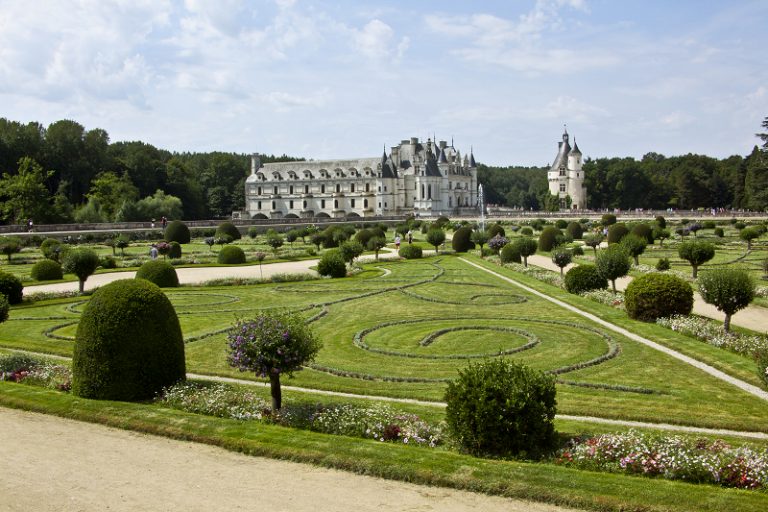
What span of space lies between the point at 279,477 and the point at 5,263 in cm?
3689

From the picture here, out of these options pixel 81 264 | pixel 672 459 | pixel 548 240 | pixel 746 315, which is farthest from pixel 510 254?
pixel 672 459

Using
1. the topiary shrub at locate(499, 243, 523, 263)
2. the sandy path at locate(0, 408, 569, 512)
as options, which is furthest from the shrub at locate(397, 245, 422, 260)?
the sandy path at locate(0, 408, 569, 512)

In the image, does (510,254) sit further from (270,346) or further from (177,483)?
(177,483)

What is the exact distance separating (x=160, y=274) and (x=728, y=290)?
65.1 feet

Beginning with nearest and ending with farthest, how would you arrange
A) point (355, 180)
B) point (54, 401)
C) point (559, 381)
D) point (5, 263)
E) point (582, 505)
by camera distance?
point (582, 505), point (54, 401), point (559, 381), point (5, 263), point (355, 180)

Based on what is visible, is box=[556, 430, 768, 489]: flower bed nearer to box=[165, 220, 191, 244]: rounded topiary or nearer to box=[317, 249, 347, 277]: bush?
box=[317, 249, 347, 277]: bush

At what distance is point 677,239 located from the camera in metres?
49.7

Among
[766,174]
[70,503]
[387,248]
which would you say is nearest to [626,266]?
[70,503]

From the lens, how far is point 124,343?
11.2 m

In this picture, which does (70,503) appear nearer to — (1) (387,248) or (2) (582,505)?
(2) (582,505)

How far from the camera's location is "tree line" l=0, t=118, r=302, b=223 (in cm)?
6450

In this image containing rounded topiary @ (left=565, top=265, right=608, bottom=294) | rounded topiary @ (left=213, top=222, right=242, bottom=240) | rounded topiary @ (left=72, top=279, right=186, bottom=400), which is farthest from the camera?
rounded topiary @ (left=213, top=222, right=242, bottom=240)

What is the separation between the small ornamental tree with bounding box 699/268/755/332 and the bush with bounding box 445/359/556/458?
947cm

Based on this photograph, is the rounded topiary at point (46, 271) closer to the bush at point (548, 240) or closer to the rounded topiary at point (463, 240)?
the rounded topiary at point (463, 240)
